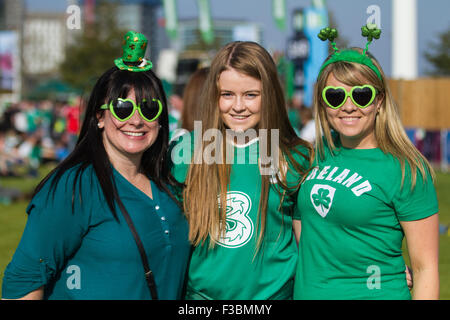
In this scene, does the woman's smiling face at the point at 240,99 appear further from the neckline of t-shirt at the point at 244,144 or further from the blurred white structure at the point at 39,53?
the blurred white structure at the point at 39,53

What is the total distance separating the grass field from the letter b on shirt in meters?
2.85

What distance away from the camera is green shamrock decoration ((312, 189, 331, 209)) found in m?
2.58

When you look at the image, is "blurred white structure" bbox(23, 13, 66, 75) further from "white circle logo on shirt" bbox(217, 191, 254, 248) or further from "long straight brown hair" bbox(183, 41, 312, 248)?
"white circle logo on shirt" bbox(217, 191, 254, 248)

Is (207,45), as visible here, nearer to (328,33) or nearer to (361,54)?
(328,33)

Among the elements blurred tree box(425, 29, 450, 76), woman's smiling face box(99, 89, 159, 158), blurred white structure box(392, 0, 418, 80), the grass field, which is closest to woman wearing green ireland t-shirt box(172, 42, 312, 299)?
woman's smiling face box(99, 89, 159, 158)

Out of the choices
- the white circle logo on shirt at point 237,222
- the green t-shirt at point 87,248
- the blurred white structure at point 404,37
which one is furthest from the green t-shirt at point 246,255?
the blurred white structure at point 404,37

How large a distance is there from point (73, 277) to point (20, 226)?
263 inches

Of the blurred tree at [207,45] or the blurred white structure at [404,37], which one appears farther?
the blurred tree at [207,45]

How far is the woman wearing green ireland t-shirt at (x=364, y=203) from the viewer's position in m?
2.47

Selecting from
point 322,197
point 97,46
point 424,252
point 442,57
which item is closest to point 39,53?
point 97,46

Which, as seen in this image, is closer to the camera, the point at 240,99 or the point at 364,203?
the point at 364,203

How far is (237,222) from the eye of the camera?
2766 mm

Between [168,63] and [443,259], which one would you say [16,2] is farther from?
[443,259]

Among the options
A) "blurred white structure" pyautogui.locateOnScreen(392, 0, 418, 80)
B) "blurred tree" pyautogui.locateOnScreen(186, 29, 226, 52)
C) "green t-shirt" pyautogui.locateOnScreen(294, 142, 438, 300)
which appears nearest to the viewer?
"green t-shirt" pyautogui.locateOnScreen(294, 142, 438, 300)
